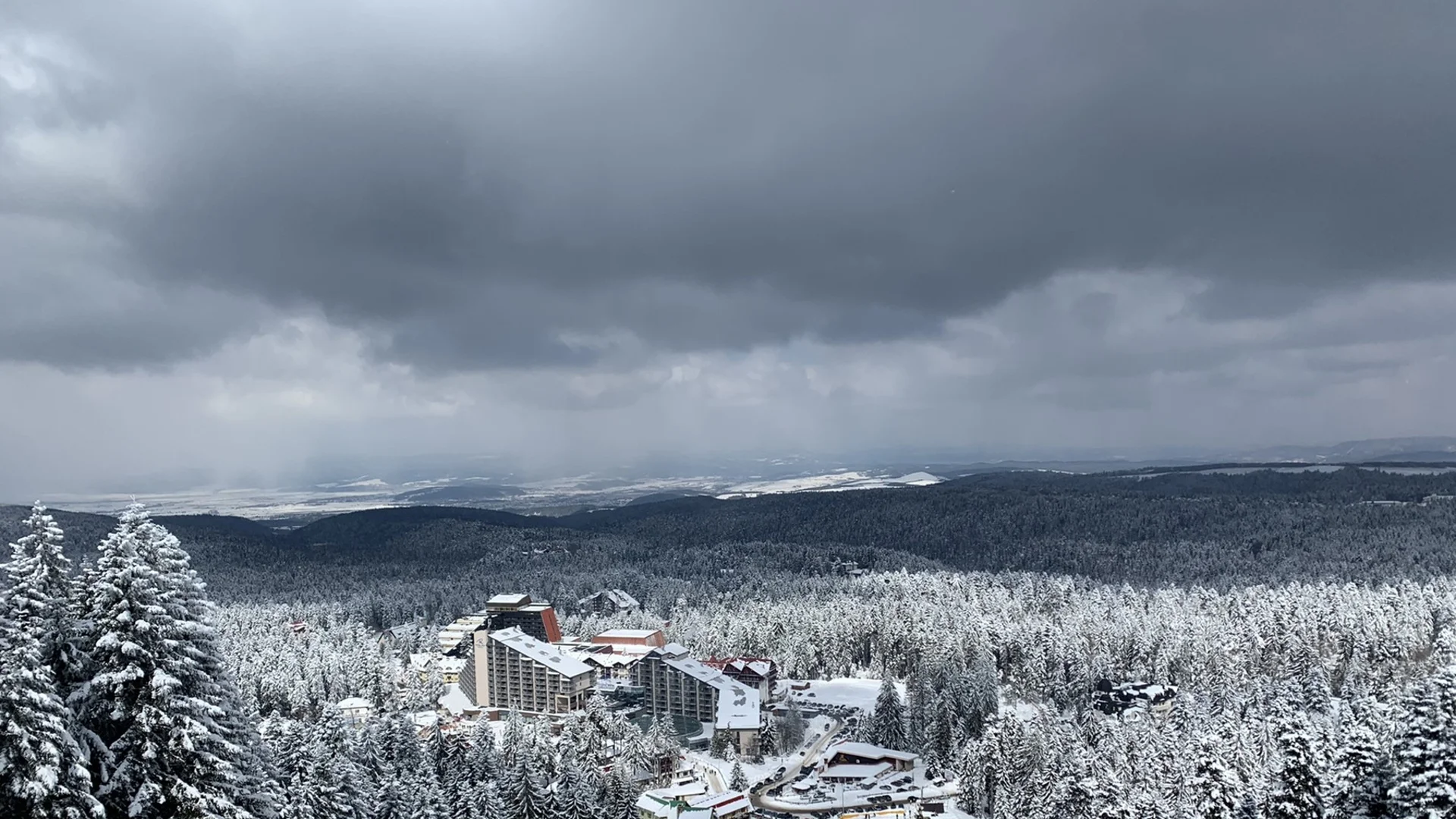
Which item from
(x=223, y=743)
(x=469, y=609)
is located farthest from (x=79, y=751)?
(x=469, y=609)

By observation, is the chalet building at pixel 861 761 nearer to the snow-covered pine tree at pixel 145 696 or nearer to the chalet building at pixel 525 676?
the chalet building at pixel 525 676

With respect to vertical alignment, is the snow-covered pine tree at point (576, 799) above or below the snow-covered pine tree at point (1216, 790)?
below

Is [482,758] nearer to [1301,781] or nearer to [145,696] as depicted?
[145,696]

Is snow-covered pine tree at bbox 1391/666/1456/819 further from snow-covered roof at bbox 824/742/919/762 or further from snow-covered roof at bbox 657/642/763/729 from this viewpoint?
snow-covered roof at bbox 657/642/763/729

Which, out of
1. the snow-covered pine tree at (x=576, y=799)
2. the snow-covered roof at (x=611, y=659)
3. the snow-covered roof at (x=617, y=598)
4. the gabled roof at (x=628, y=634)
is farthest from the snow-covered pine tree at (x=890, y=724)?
the snow-covered roof at (x=617, y=598)

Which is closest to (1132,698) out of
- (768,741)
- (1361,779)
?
(768,741)

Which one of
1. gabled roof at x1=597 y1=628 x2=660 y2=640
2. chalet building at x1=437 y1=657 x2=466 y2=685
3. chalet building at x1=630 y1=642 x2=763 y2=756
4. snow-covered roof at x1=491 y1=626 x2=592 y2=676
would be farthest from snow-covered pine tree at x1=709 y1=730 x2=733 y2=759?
chalet building at x1=437 y1=657 x2=466 y2=685

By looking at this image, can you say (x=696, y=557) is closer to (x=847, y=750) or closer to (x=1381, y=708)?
(x=847, y=750)
